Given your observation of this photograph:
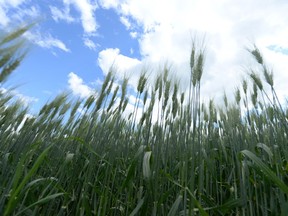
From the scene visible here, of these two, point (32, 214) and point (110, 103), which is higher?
point (110, 103)

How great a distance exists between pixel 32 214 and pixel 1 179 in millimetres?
240

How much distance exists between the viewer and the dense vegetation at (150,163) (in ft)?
3.75

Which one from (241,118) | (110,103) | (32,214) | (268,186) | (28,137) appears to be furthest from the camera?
(241,118)

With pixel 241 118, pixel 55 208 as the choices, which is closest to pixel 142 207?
pixel 55 208

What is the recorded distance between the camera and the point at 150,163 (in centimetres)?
143

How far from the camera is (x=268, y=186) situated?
1.28 metres

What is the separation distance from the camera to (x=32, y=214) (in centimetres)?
116

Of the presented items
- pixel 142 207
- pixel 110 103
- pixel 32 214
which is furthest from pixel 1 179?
pixel 110 103

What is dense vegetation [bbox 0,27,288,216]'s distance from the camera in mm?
1143

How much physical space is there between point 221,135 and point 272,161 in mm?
982

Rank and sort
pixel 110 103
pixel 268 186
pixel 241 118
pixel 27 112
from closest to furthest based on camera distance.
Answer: pixel 268 186 → pixel 110 103 → pixel 241 118 → pixel 27 112

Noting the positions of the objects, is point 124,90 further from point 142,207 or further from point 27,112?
point 27,112

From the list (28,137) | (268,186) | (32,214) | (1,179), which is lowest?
(32,214)

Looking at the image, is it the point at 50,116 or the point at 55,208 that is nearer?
the point at 55,208
